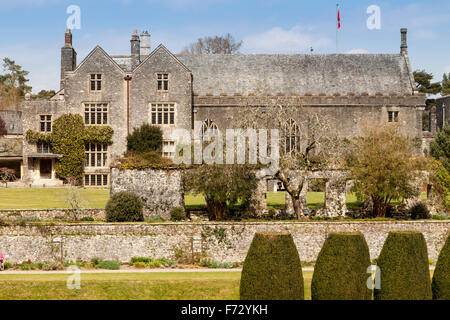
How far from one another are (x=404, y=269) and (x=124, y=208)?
12.9 meters

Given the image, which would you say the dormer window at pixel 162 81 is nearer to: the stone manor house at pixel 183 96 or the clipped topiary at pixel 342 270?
the stone manor house at pixel 183 96

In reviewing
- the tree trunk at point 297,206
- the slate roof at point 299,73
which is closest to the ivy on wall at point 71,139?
the slate roof at point 299,73

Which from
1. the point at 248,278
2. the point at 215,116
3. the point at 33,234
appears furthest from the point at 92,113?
the point at 248,278

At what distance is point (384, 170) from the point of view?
2531 cm

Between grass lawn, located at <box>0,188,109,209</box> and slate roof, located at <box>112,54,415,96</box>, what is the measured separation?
1140 cm

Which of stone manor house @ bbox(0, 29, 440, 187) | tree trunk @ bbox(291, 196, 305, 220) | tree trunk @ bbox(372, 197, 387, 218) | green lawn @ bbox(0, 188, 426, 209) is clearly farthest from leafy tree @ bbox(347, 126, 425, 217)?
stone manor house @ bbox(0, 29, 440, 187)

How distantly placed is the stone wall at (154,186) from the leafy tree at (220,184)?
706 millimetres

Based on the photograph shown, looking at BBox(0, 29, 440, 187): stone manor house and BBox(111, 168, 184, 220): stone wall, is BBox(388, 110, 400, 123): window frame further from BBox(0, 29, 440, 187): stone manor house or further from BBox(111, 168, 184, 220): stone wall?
BBox(111, 168, 184, 220): stone wall

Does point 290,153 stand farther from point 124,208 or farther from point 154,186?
point 124,208

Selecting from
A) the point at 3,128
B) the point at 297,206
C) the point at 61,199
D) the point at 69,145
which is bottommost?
the point at 297,206

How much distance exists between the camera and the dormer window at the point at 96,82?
120ft

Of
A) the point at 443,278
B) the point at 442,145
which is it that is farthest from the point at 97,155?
the point at 443,278

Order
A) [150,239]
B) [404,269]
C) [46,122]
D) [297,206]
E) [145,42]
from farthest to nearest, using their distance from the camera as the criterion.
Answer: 1. [145,42]
2. [46,122]
3. [297,206]
4. [150,239]
5. [404,269]

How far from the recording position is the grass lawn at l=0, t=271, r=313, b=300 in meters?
15.4
